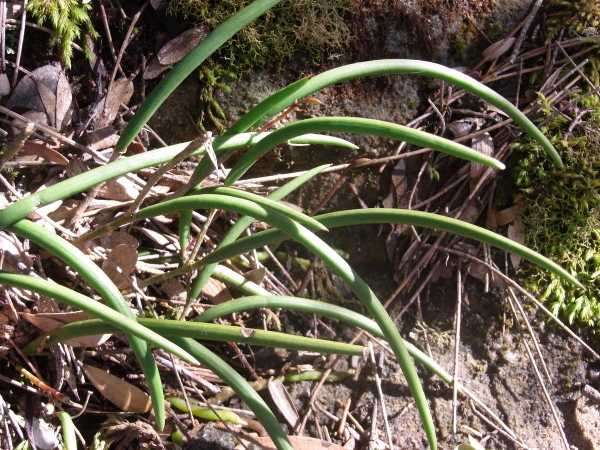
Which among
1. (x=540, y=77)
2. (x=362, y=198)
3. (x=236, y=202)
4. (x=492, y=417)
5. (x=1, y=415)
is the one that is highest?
(x=540, y=77)

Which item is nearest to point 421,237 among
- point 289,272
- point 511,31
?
point 289,272

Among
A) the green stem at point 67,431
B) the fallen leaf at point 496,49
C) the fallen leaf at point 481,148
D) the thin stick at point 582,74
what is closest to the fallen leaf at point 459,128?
the fallen leaf at point 481,148

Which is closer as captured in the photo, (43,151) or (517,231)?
(43,151)

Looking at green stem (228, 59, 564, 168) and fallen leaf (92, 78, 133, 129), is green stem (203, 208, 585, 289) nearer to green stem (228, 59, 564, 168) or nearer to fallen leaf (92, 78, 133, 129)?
green stem (228, 59, 564, 168)

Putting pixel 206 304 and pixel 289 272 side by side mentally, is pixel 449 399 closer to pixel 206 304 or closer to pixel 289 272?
pixel 289 272

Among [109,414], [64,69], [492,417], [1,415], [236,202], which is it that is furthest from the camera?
[492,417]

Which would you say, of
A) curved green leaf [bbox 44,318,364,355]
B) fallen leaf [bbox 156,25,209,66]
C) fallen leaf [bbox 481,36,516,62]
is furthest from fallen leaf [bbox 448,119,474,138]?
curved green leaf [bbox 44,318,364,355]

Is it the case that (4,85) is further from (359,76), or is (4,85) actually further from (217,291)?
(359,76)

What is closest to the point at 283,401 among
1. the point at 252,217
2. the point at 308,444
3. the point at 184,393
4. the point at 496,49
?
the point at 308,444
